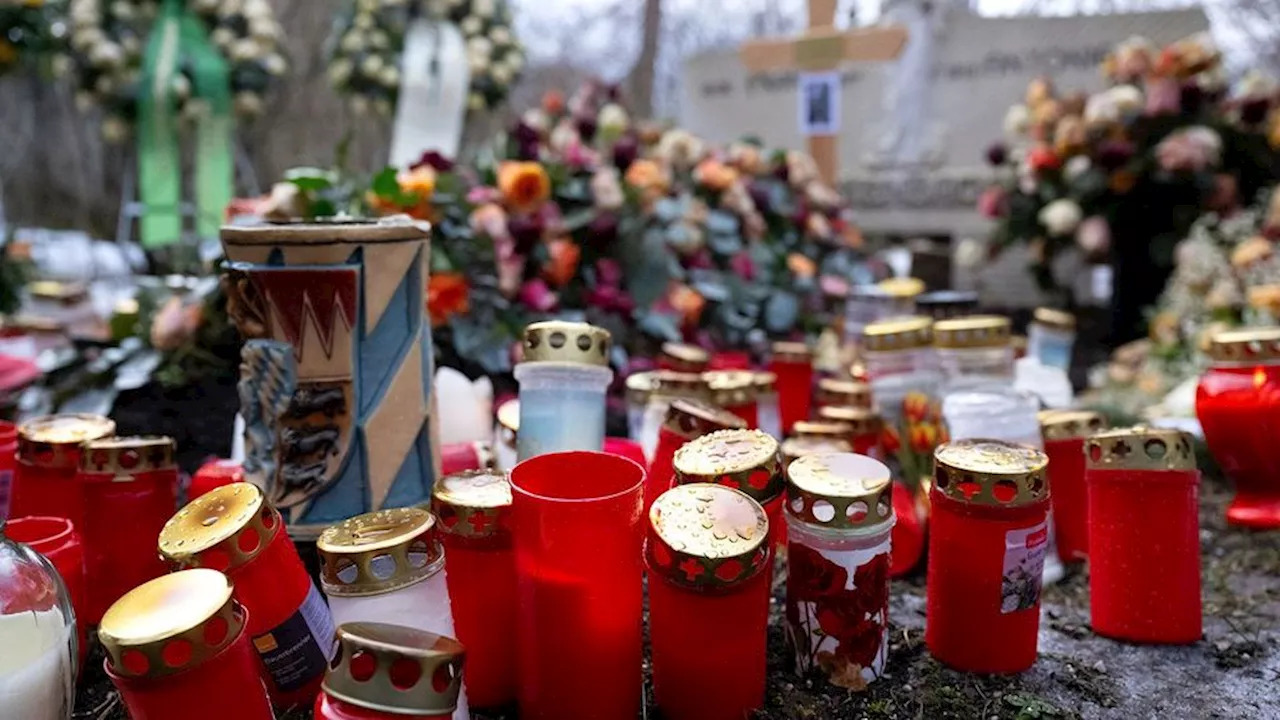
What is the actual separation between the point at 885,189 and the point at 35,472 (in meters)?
4.88

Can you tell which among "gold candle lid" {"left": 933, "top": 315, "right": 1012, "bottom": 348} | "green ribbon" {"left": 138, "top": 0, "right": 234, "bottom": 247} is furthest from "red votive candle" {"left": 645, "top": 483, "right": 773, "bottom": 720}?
"green ribbon" {"left": 138, "top": 0, "right": 234, "bottom": 247}

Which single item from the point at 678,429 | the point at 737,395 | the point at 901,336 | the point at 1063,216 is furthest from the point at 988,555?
the point at 1063,216

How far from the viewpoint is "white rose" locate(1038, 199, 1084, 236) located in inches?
136

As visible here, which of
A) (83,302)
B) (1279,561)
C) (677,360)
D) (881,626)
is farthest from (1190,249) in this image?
(83,302)

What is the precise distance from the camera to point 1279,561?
1304 mm

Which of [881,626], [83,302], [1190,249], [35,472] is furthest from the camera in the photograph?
[1190,249]

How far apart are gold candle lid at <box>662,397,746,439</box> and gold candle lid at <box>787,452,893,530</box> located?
0.51 feet

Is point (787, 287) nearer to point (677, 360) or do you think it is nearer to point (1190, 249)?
point (1190, 249)

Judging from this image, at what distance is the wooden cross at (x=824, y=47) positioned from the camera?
3.46 metres

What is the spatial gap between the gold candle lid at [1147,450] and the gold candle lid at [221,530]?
33.4 inches

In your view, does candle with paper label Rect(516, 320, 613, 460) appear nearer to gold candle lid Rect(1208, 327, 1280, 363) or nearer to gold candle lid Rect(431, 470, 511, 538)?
gold candle lid Rect(431, 470, 511, 538)

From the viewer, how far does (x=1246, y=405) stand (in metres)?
1.20

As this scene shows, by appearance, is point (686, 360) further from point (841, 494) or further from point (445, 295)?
point (841, 494)

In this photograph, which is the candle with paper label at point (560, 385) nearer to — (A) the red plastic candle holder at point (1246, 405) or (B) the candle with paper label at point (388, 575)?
(B) the candle with paper label at point (388, 575)
